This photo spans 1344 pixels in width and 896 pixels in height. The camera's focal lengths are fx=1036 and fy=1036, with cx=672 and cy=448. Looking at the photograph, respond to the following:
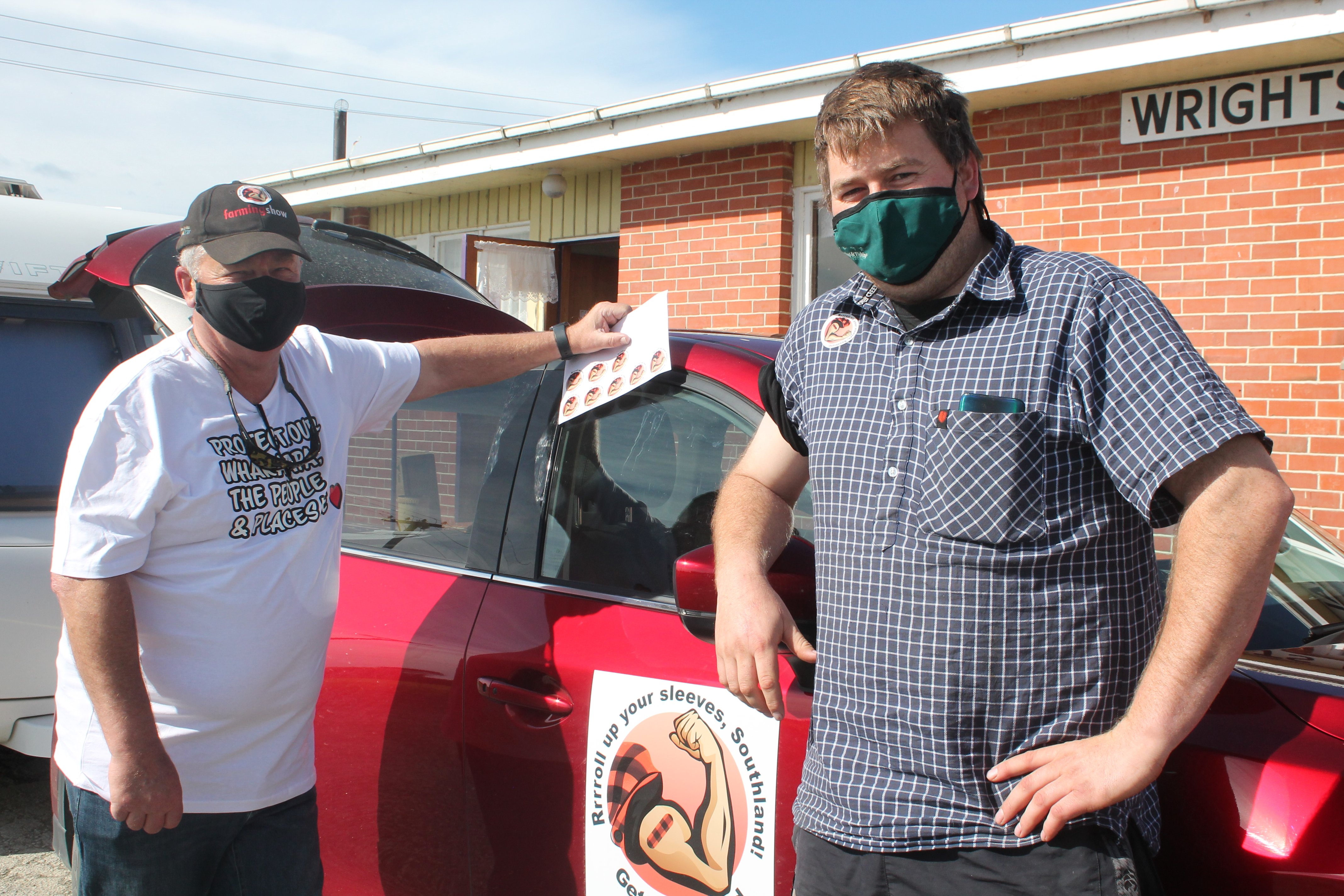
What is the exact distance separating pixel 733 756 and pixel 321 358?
1254mm

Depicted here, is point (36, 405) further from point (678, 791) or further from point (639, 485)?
point (678, 791)

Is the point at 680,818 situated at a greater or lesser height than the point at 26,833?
greater

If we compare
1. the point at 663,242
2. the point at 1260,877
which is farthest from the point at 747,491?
the point at 663,242

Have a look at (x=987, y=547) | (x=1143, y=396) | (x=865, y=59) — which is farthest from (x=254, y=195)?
(x=865, y=59)

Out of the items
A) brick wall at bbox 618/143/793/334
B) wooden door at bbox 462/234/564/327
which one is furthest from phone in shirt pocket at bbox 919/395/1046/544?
wooden door at bbox 462/234/564/327

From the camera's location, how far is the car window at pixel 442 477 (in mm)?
2459

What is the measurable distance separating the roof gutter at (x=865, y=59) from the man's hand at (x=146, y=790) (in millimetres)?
3566

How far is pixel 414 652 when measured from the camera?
7.71ft

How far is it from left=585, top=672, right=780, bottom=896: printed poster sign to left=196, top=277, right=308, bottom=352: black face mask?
38.7 inches

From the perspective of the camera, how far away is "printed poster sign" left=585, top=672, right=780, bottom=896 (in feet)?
6.15

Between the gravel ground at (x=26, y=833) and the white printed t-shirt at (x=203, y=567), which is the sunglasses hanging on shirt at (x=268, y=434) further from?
the gravel ground at (x=26, y=833)

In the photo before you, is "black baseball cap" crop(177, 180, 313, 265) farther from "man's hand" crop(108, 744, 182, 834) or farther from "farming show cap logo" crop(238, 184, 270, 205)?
"man's hand" crop(108, 744, 182, 834)

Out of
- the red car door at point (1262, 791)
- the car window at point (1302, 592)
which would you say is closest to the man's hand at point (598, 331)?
the car window at point (1302, 592)

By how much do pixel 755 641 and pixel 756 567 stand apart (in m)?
0.15
